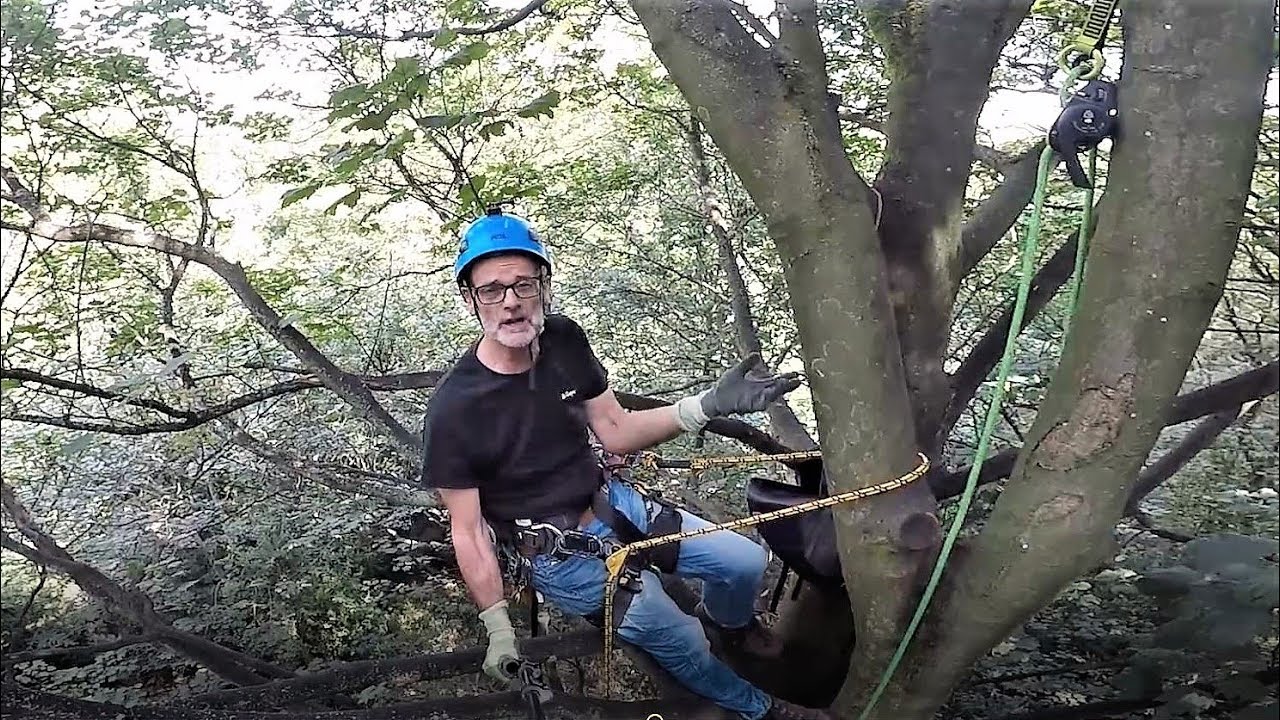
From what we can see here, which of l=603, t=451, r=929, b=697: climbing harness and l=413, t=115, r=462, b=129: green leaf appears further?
l=413, t=115, r=462, b=129: green leaf

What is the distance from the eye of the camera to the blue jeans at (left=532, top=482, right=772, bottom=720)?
260cm

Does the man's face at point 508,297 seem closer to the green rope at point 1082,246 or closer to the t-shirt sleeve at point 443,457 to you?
the t-shirt sleeve at point 443,457

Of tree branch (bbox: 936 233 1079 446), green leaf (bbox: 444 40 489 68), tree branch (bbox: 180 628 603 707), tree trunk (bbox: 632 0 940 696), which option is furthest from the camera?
tree branch (bbox: 936 233 1079 446)

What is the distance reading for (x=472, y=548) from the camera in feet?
8.05

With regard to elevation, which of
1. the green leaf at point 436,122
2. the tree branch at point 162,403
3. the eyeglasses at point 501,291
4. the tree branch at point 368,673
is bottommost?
the tree branch at point 368,673

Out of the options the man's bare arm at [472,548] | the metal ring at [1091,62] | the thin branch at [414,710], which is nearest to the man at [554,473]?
the man's bare arm at [472,548]

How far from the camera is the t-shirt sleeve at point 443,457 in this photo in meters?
2.43

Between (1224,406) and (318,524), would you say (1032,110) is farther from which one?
(318,524)

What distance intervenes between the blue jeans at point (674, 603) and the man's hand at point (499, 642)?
0.19 metres

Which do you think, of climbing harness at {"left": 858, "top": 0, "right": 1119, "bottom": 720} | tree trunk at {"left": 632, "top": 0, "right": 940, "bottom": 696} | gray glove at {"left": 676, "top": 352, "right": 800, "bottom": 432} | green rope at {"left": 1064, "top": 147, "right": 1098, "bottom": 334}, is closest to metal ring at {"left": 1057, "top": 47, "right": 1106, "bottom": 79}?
climbing harness at {"left": 858, "top": 0, "right": 1119, "bottom": 720}

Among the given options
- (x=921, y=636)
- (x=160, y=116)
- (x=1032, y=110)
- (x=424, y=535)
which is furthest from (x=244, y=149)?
(x=921, y=636)

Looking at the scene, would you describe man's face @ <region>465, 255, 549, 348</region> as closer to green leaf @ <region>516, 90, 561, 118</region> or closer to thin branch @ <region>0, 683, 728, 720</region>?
green leaf @ <region>516, 90, 561, 118</region>

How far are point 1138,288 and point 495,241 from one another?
5.06 feet

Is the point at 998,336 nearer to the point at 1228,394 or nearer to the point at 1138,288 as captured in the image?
the point at 1228,394
